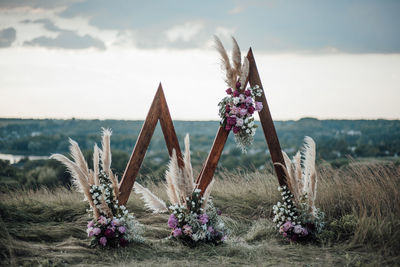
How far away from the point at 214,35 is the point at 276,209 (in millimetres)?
3000

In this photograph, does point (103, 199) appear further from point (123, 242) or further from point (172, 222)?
point (172, 222)

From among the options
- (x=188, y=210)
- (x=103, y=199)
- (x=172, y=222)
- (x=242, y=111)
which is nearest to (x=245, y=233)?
(x=188, y=210)

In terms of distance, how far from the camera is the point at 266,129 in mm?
5883

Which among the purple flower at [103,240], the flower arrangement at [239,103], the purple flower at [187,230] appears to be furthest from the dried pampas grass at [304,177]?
the purple flower at [103,240]

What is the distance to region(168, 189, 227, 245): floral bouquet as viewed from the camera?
5.29 m

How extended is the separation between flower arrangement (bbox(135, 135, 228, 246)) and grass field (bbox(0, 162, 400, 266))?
0.18 m

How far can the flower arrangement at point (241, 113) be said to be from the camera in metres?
5.54

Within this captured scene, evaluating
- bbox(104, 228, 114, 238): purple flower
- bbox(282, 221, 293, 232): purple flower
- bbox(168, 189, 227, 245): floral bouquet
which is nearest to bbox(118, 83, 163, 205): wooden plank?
bbox(104, 228, 114, 238): purple flower

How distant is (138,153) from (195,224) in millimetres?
1431

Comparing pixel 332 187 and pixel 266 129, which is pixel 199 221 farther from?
pixel 332 187

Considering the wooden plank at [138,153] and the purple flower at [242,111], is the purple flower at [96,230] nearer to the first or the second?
the wooden plank at [138,153]

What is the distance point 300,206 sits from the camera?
5688 mm

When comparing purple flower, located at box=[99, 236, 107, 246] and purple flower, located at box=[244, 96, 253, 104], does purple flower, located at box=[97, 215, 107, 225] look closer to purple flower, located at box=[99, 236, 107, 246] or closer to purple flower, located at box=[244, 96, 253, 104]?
purple flower, located at box=[99, 236, 107, 246]

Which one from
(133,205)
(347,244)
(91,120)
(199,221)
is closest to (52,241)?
(133,205)
